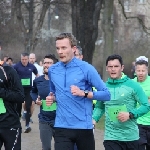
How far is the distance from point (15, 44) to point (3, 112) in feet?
130

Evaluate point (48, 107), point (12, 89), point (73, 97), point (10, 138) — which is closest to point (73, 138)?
point (73, 97)

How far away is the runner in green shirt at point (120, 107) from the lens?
6.63m

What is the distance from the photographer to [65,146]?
589 cm

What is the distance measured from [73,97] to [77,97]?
0.04 meters

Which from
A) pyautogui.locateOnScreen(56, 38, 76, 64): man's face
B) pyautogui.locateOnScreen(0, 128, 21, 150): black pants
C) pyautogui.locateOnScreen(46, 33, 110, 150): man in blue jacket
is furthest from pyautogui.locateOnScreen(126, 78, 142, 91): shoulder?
pyautogui.locateOnScreen(0, 128, 21, 150): black pants

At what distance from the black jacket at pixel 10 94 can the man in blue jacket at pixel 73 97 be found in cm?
55

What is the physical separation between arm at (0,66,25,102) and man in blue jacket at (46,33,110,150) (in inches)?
21.0

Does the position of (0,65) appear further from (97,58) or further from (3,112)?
(97,58)

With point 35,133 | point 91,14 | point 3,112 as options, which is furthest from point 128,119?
point 91,14

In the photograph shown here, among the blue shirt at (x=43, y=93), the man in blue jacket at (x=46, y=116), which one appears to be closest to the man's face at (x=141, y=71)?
the man in blue jacket at (x=46, y=116)

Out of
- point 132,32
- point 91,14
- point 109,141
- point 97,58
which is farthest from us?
point 132,32

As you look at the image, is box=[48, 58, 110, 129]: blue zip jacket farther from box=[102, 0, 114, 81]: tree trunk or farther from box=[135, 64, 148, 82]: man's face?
box=[102, 0, 114, 81]: tree trunk

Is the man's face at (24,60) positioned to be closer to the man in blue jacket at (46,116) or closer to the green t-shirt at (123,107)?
the man in blue jacket at (46,116)

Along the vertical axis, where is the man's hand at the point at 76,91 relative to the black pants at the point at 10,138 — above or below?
above
